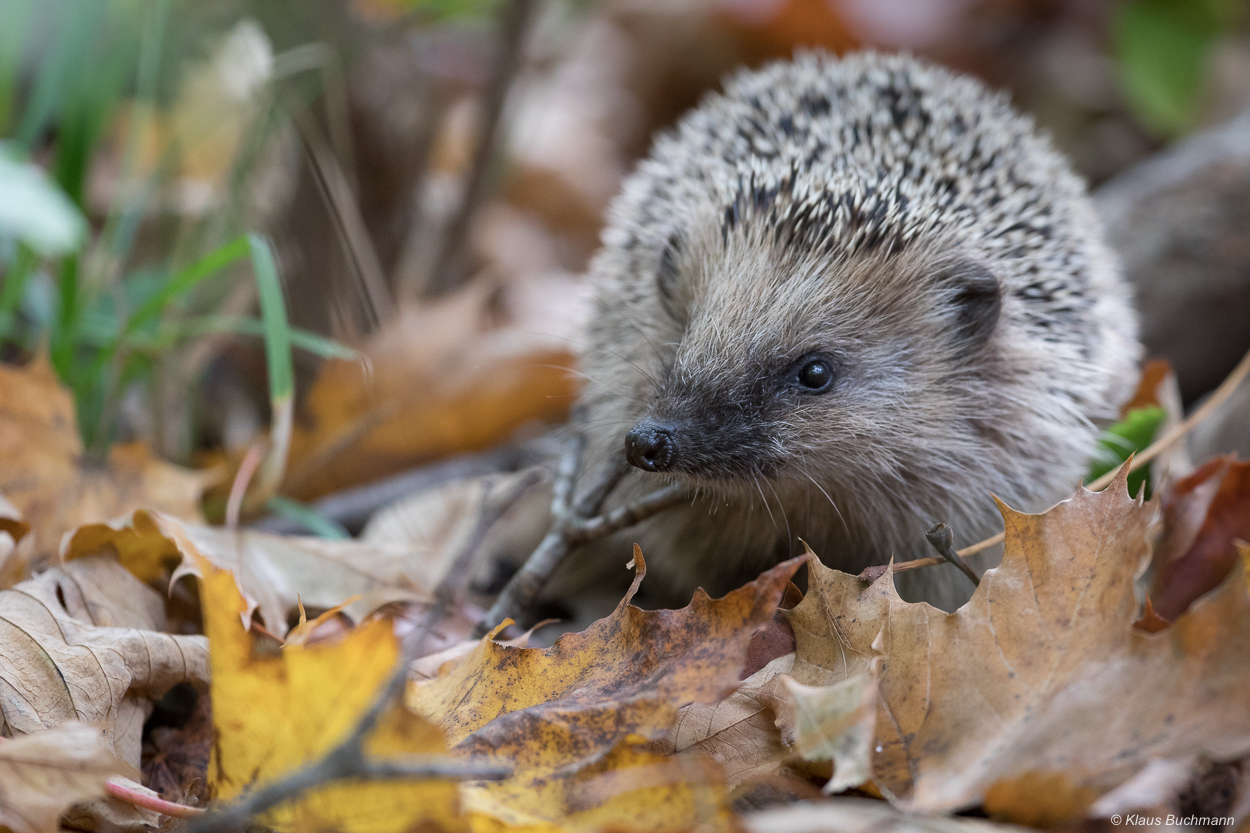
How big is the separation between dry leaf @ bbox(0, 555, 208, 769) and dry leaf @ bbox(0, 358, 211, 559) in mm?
306

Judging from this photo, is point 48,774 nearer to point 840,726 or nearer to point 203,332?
point 840,726

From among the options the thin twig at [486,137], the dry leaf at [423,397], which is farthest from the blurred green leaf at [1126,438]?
the thin twig at [486,137]

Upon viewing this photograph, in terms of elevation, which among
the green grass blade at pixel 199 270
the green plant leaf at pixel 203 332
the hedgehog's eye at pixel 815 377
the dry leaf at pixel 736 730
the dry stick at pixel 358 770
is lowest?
the dry leaf at pixel 736 730

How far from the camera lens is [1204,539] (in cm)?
187

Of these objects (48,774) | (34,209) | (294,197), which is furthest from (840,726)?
(294,197)

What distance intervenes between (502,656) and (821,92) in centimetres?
164

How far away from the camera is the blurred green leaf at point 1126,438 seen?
7.26 ft

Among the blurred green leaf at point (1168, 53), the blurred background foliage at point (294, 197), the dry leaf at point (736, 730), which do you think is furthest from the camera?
the blurred green leaf at point (1168, 53)

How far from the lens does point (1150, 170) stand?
A: 335 centimetres

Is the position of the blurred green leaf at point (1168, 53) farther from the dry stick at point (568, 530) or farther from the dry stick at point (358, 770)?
the dry stick at point (358, 770)

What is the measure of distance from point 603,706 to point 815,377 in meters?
0.86

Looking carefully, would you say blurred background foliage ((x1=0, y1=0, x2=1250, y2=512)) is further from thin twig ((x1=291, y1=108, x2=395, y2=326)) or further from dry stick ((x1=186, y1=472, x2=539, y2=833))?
dry stick ((x1=186, y1=472, x2=539, y2=833))

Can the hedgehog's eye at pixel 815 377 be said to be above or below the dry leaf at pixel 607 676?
above

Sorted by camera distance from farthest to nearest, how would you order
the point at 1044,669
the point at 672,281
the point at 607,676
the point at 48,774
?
the point at 672,281
the point at 607,676
the point at 1044,669
the point at 48,774
